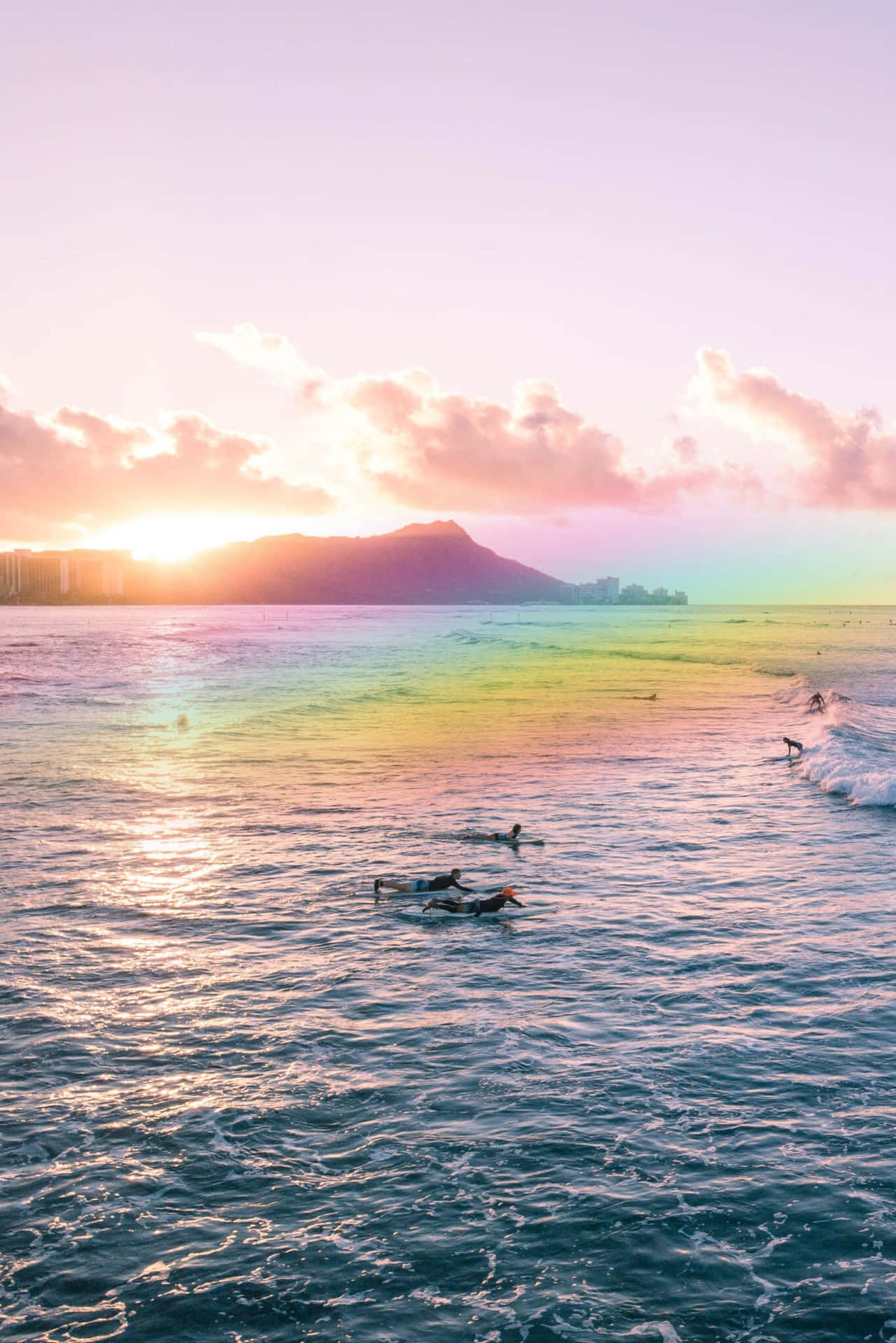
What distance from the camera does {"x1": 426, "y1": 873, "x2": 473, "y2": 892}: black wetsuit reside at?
22.6 meters

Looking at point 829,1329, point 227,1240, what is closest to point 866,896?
point 829,1329

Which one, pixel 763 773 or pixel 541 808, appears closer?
pixel 541 808

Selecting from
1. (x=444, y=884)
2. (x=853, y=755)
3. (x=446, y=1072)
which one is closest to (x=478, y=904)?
(x=444, y=884)

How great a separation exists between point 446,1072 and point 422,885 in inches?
356

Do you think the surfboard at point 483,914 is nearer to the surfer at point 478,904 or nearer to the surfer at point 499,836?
the surfer at point 478,904

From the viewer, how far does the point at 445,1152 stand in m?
12.1

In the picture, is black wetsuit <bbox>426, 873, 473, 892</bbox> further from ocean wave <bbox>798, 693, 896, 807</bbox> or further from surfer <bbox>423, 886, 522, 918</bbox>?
ocean wave <bbox>798, 693, 896, 807</bbox>

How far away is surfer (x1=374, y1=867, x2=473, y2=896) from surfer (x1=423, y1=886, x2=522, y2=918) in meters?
0.53

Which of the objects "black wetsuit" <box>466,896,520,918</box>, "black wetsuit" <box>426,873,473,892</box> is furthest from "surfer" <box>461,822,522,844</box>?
"black wetsuit" <box>466,896,520,918</box>

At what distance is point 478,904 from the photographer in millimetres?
21719

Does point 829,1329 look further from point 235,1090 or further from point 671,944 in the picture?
point 671,944

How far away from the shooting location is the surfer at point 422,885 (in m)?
22.7

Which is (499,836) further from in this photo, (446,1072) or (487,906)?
(446,1072)

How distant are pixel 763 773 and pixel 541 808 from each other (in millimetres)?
12735
